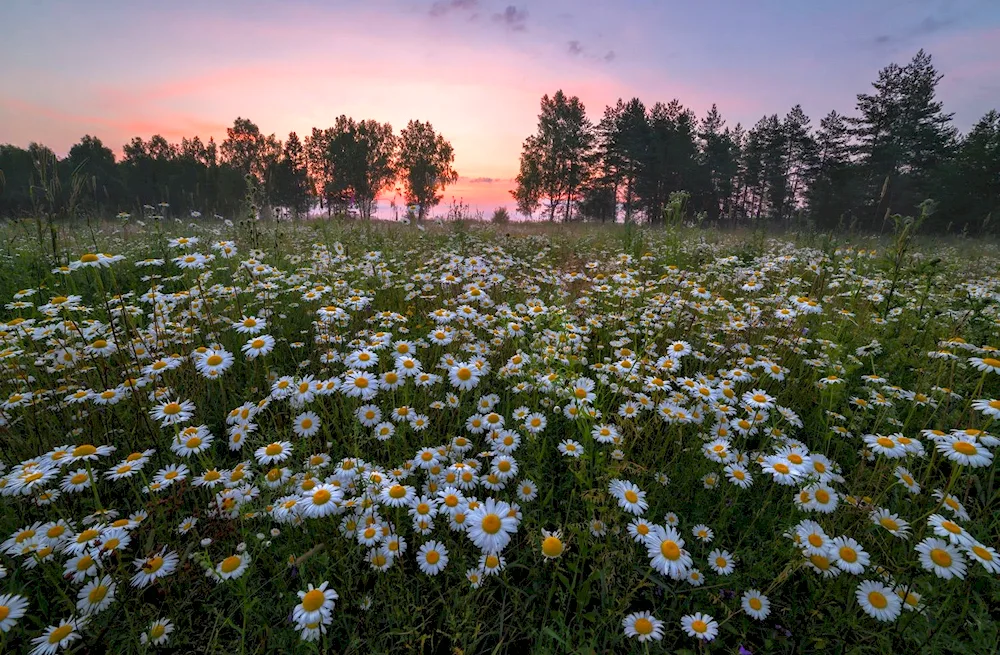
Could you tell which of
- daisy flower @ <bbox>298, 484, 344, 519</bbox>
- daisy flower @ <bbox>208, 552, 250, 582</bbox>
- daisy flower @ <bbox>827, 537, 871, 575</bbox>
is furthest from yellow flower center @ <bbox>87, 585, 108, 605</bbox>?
daisy flower @ <bbox>827, 537, 871, 575</bbox>

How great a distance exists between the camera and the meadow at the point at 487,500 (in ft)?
5.08

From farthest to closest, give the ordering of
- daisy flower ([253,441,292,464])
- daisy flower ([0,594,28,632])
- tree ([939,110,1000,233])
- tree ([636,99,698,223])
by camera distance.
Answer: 1. tree ([636,99,698,223])
2. tree ([939,110,1000,233])
3. daisy flower ([253,441,292,464])
4. daisy flower ([0,594,28,632])

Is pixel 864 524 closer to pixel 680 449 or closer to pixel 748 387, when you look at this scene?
pixel 680 449

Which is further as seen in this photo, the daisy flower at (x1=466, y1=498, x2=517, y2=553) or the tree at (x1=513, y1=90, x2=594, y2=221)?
the tree at (x1=513, y1=90, x2=594, y2=221)

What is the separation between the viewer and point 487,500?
5.41 ft

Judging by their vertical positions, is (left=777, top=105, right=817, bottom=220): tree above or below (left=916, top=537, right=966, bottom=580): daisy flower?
above

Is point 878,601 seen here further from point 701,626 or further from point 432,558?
point 432,558

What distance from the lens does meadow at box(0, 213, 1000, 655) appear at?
1547mm

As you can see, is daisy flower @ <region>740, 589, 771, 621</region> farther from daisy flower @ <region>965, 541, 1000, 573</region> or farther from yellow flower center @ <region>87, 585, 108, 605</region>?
yellow flower center @ <region>87, 585, 108, 605</region>

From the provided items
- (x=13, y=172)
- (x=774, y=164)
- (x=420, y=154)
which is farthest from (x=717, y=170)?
(x=13, y=172)

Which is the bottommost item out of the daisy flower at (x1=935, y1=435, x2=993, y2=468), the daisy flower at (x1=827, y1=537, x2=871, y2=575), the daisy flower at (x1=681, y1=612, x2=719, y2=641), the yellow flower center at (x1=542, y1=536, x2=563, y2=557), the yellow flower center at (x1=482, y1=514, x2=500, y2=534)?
the daisy flower at (x1=681, y1=612, x2=719, y2=641)

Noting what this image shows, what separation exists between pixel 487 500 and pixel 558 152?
51.8m

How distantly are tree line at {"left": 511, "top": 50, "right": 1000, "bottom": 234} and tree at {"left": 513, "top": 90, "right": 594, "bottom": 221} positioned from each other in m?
0.12

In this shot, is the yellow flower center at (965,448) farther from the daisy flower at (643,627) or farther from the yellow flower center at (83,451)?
the yellow flower center at (83,451)
